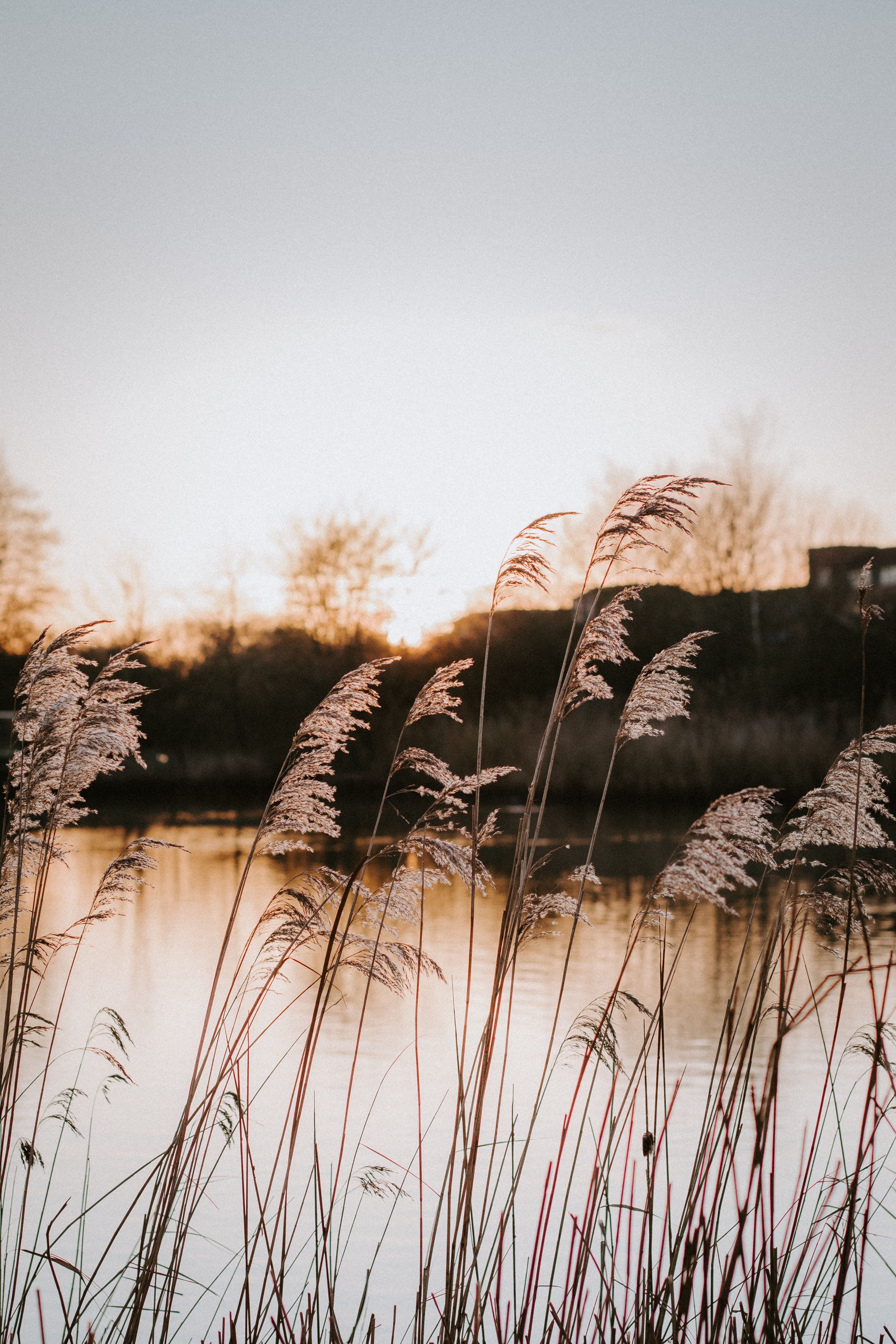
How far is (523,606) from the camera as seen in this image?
27.2 m

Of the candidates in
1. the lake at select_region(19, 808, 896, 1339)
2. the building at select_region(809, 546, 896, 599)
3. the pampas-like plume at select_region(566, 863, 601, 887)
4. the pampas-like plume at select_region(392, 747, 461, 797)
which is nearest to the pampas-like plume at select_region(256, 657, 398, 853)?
the pampas-like plume at select_region(392, 747, 461, 797)

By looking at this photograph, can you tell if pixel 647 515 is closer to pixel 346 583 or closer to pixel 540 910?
pixel 540 910

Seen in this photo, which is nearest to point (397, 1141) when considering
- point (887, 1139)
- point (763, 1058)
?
point (887, 1139)

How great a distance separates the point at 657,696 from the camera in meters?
2.37

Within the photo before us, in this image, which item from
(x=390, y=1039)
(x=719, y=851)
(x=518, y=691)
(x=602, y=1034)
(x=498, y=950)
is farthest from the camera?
(x=518, y=691)

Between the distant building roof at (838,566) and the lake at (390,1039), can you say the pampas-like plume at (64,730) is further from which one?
the distant building roof at (838,566)

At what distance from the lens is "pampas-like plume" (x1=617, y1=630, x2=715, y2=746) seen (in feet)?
7.64

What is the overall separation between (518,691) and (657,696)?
23.5 meters

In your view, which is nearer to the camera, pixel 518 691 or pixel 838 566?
pixel 518 691

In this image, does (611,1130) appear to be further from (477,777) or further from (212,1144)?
(212,1144)

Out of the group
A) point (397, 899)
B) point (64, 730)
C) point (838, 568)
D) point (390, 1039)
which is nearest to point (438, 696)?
point (397, 899)

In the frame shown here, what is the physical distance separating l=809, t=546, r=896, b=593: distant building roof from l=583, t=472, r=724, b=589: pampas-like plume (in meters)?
22.2

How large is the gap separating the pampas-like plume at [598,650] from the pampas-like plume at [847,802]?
455mm

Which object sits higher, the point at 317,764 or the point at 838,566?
the point at 838,566
